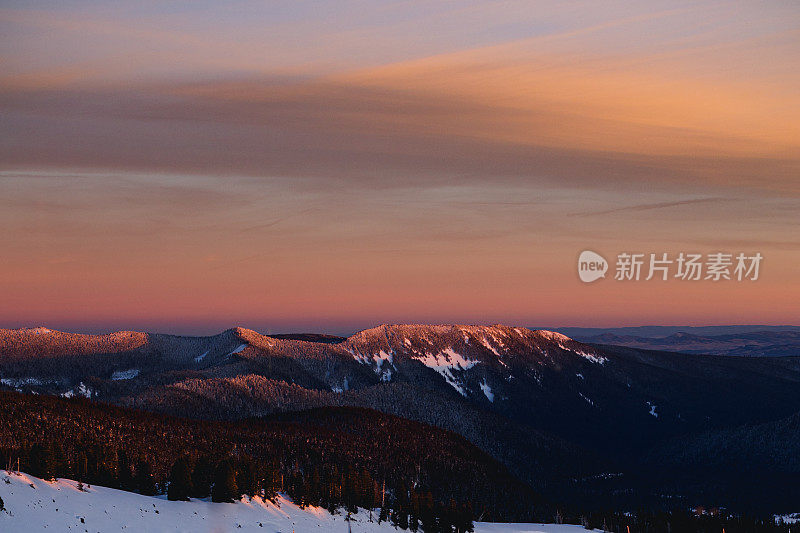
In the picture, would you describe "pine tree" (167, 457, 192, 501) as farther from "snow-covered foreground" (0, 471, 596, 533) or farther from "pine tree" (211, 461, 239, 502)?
"pine tree" (211, 461, 239, 502)

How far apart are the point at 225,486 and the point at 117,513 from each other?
1075 inches

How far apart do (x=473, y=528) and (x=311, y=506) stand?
38352 mm

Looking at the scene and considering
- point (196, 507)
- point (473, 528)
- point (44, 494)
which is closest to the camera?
point (44, 494)

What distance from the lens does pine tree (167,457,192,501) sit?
145750 millimetres

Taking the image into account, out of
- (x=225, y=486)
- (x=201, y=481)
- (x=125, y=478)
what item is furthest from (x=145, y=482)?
(x=225, y=486)

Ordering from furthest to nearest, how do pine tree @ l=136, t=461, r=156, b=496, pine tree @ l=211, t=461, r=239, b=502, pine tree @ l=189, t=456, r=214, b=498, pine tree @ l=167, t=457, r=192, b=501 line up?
pine tree @ l=136, t=461, r=156, b=496, pine tree @ l=189, t=456, r=214, b=498, pine tree @ l=211, t=461, r=239, b=502, pine tree @ l=167, t=457, r=192, b=501

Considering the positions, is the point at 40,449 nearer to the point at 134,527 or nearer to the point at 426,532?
the point at 134,527

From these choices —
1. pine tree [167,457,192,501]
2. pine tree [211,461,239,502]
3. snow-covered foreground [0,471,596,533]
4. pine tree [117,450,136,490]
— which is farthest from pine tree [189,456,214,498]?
pine tree [117,450,136,490]

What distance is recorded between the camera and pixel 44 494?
121688mm

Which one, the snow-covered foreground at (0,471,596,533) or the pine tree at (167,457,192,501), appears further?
the pine tree at (167,457,192,501)

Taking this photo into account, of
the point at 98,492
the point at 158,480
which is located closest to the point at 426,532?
the point at 158,480

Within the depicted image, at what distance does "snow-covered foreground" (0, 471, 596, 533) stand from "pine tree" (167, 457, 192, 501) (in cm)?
192

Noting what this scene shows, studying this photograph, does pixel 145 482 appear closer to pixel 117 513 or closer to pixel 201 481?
pixel 201 481

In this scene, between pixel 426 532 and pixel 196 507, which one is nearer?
pixel 196 507
